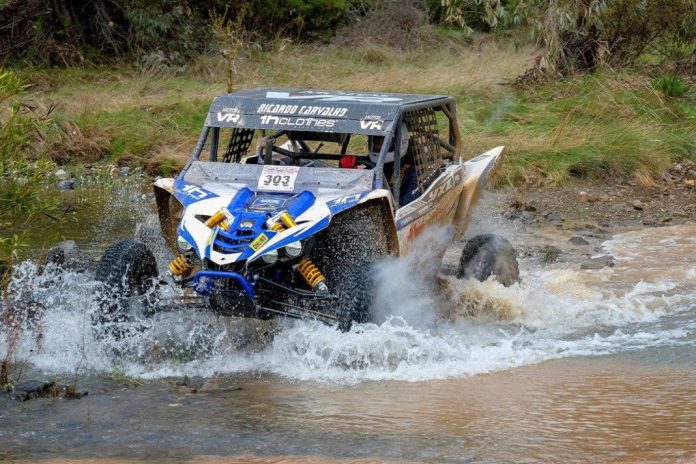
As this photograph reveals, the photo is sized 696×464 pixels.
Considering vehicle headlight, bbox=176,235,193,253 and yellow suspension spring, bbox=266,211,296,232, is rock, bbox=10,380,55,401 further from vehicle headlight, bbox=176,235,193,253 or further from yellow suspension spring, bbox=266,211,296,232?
yellow suspension spring, bbox=266,211,296,232

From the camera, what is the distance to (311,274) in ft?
24.0

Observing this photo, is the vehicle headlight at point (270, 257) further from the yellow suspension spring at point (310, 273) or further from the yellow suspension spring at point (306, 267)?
the yellow suspension spring at point (310, 273)

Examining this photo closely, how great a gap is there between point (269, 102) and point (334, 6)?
16173 mm

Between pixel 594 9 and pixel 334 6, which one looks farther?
pixel 334 6

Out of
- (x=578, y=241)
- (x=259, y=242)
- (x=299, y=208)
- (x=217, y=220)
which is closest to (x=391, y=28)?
(x=578, y=241)

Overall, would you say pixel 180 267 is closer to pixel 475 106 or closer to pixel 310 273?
pixel 310 273

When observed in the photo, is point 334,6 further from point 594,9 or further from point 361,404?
point 361,404

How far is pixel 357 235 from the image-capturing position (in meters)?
7.79

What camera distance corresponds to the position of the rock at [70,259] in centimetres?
911

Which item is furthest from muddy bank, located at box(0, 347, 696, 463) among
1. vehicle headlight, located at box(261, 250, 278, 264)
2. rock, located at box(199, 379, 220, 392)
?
vehicle headlight, located at box(261, 250, 278, 264)

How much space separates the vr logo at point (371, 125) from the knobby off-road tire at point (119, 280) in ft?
6.06

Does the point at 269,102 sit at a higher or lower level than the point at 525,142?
higher

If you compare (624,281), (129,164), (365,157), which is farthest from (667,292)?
(129,164)

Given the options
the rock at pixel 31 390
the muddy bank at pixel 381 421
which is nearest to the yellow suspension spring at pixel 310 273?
the muddy bank at pixel 381 421
